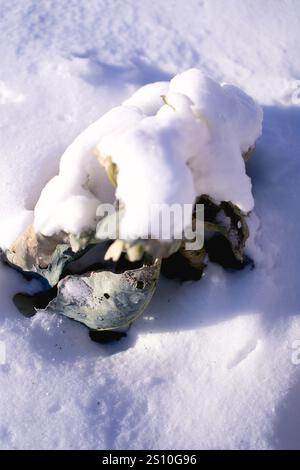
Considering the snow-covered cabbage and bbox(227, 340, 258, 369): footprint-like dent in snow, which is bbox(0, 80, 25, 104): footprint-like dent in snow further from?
bbox(227, 340, 258, 369): footprint-like dent in snow

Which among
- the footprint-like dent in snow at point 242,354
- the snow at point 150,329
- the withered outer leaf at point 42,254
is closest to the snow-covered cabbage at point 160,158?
the withered outer leaf at point 42,254

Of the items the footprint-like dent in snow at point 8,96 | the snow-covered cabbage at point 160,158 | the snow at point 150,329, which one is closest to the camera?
the snow-covered cabbage at point 160,158

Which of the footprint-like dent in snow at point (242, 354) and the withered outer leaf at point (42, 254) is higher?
the withered outer leaf at point (42, 254)

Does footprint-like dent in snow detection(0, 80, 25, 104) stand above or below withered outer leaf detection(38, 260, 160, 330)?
above

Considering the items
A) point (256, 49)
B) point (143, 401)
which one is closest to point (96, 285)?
point (143, 401)

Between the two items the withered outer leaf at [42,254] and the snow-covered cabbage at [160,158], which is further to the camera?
→ the withered outer leaf at [42,254]

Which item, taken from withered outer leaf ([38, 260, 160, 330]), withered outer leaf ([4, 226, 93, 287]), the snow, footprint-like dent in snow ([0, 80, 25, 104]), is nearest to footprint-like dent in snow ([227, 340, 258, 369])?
the snow

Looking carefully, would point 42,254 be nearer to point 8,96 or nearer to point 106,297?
point 106,297

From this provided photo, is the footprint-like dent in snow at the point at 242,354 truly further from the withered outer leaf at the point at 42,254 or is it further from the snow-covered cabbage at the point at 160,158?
the withered outer leaf at the point at 42,254
